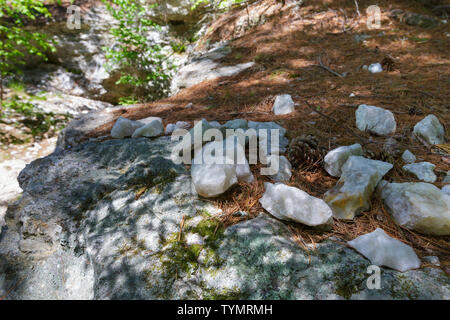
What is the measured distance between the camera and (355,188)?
1.31m

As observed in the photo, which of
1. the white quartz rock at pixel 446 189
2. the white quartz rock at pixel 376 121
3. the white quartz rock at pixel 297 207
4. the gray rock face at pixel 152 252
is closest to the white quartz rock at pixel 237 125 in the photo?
the gray rock face at pixel 152 252

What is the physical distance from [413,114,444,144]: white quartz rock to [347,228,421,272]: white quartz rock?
1211 mm

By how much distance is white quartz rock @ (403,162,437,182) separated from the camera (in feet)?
4.79

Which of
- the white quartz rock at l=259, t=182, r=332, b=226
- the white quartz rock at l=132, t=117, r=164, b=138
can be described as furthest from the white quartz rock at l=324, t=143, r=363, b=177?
the white quartz rock at l=132, t=117, r=164, b=138

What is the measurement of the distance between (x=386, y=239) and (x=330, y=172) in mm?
599

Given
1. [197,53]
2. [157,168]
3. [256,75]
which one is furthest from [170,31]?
[157,168]

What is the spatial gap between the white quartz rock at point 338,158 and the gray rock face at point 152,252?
0.59 m

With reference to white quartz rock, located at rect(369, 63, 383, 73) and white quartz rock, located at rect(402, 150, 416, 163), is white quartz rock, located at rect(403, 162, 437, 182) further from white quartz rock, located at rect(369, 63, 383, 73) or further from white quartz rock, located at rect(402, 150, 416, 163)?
white quartz rock, located at rect(369, 63, 383, 73)

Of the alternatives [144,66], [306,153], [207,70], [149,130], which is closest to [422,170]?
[306,153]

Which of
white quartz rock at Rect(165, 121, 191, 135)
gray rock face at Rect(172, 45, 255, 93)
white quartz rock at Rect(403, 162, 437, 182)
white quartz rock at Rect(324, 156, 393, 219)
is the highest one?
gray rock face at Rect(172, 45, 255, 93)

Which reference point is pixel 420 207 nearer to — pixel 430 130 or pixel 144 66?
pixel 430 130

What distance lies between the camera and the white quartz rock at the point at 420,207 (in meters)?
1.12

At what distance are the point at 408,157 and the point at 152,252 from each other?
185cm

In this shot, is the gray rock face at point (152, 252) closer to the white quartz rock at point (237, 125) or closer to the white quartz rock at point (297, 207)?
the white quartz rock at point (297, 207)
